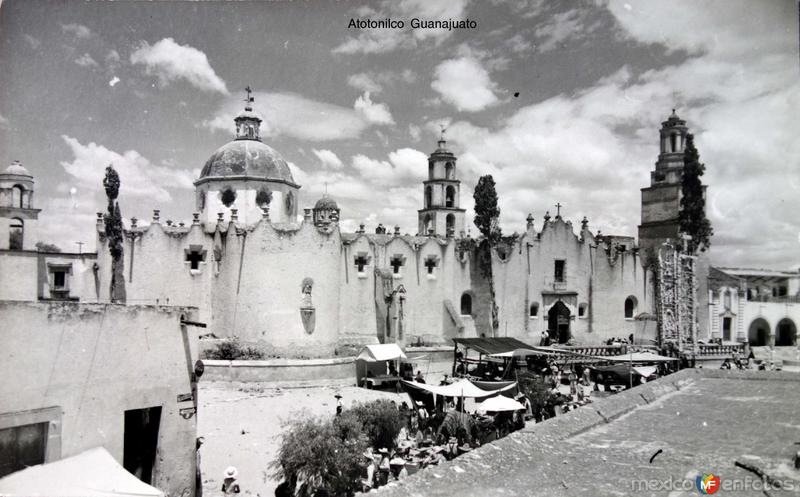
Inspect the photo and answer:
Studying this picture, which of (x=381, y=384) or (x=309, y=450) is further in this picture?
(x=381, y=384)

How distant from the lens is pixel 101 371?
10438 millimetres

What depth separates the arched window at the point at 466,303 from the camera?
3756 cm

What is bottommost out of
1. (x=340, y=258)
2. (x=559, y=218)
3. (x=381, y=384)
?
(x=381, y=384)

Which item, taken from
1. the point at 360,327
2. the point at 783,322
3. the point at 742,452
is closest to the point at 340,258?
the point at 360,327

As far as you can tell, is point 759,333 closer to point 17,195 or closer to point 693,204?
point 693,204

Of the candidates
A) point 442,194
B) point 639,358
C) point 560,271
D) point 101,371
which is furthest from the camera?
point 442,194

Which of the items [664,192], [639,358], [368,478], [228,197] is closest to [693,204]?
[664,192]

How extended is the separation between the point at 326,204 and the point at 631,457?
133 feet

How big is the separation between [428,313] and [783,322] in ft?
124

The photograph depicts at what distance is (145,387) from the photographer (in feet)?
37.3

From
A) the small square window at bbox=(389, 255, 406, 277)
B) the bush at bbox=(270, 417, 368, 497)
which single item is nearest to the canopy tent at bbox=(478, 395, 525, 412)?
the bush at bbox=(270, 417, 368, 497)

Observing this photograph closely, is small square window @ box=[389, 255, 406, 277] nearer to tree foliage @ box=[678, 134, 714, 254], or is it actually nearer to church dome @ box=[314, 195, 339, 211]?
church dome @ box=[314, 195, 339, 211]

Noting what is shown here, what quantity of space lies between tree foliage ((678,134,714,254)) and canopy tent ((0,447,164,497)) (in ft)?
137

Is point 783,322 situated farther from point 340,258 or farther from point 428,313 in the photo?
point 340,258
